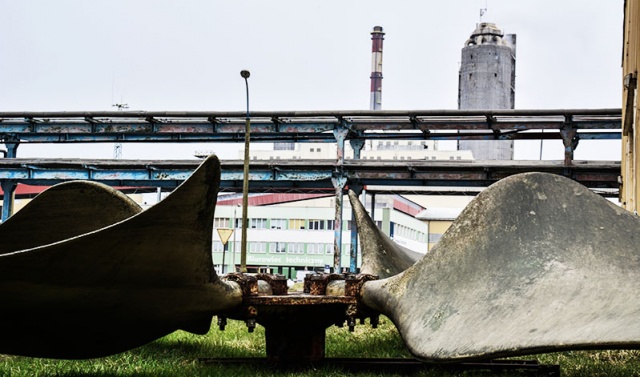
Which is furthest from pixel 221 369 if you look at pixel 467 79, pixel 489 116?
pixel 467 79

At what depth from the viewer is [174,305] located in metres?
4.23

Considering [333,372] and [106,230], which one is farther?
[333,372]

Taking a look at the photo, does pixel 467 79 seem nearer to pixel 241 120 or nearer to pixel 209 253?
pixel 241 120

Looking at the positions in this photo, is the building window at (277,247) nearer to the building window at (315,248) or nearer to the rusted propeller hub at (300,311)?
the building window at (315,248)

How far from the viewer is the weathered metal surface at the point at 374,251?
6.46 metres

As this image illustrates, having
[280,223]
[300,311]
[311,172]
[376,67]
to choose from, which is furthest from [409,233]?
[300,311]

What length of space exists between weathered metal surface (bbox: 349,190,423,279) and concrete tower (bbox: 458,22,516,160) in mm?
50604

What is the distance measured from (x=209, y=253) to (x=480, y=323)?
1.34 meters

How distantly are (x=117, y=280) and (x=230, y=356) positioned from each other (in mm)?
2251

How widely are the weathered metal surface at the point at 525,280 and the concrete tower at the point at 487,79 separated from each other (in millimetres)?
53304

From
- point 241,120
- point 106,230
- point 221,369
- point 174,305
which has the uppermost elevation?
point 241,120

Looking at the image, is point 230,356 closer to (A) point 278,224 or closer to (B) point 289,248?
(B) point 289,248

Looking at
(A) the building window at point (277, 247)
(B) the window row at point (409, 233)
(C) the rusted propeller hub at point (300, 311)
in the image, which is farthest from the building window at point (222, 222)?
(C) the rusted propeller hub at point (300, 311)

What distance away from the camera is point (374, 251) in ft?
21.7
